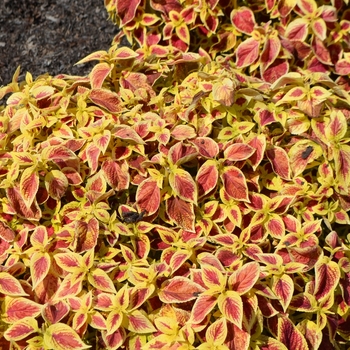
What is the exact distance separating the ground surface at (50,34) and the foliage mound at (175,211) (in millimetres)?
1451

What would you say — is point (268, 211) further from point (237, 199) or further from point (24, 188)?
point (24, 188)

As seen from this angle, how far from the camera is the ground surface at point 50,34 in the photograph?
3.98 m

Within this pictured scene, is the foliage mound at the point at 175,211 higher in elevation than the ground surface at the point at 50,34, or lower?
higher

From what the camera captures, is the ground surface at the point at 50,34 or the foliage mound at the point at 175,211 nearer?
the foliage mound at the point at 175,211

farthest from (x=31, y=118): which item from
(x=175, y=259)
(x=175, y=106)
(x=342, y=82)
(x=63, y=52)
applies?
(x=63, y=52)

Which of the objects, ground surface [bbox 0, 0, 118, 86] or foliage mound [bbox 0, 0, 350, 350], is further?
ground surface [bbox 0, 0, 118, 86]

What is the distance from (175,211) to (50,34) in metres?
2.42

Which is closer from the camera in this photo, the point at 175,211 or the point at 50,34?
the point at 175,211

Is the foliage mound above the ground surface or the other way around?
above

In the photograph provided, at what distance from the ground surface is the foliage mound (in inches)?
57.1

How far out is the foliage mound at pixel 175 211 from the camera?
1862 mm

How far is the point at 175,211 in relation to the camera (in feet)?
6.91

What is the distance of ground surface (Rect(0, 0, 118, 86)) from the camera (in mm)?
3979

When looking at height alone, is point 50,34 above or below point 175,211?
below
